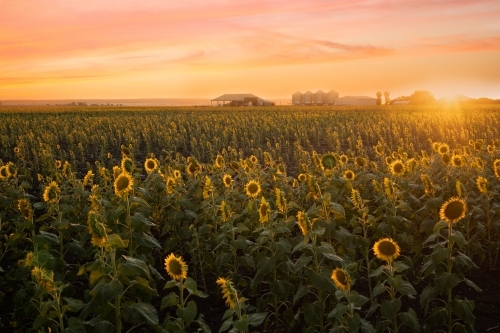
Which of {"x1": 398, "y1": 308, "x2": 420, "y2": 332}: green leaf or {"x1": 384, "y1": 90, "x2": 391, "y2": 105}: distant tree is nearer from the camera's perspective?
{"x1": 398, "y1": 308, "x2": 420, "y2": 332}: green leaf

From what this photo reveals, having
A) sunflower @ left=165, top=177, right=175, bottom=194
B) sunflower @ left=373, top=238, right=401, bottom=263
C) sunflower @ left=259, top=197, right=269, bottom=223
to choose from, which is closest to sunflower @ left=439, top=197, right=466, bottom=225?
sunflower @ left=373, top=238, right=401, bottom=263

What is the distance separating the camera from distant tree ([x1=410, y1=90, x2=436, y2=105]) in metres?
103

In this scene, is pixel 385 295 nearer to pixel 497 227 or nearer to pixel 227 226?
pixel 497 227

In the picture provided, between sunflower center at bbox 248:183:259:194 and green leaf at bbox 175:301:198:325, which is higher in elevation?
sunflower center at bbox 248:183:259:194

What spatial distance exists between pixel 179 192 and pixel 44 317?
11.8 feet

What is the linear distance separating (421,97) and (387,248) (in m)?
113

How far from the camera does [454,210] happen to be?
4730 millimetres

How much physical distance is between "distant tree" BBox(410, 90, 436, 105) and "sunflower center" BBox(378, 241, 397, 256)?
337 ft

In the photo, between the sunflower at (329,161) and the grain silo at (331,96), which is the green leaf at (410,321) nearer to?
the sunflower at (329,161)

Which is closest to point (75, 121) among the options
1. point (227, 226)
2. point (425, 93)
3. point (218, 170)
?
point (218, 170)

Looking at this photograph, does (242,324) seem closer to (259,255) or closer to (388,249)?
(388,249)

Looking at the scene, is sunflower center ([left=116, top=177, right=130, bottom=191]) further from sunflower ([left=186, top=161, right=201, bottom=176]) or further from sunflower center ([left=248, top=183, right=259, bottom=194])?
sunflower ([left=186, top=161, right=201, bottom=176])

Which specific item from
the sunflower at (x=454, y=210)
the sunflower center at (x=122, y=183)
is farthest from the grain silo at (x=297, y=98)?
the sunflower at (x=454, y=210)

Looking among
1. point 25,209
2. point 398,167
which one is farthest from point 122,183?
point 398,167
